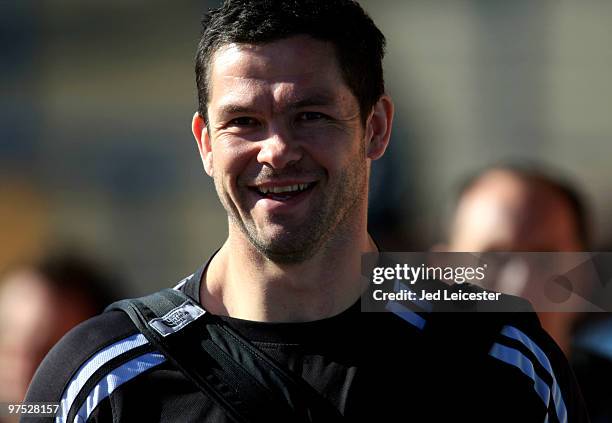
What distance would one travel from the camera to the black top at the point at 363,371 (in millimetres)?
2484

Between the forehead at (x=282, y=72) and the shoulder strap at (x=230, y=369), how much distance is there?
516 millimetres

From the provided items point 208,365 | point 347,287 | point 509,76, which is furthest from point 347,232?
point 509,76

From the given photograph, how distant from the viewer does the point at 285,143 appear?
8.13 ft

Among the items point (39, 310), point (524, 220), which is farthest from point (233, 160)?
point (524, 220)

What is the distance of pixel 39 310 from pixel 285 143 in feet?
5.03

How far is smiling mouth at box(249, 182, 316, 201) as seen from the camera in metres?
2.50

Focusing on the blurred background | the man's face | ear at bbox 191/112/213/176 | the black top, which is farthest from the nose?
the blurred background

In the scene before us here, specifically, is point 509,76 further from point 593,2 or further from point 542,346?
point 542,346

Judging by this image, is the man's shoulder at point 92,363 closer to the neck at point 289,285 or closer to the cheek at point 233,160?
the neck at point 289,285

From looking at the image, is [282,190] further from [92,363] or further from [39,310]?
[39,310]

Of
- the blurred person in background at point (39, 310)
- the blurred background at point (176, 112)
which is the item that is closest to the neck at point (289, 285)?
the blurred person in background at point (39, 310)

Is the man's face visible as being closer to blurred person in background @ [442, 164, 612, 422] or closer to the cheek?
the cheek

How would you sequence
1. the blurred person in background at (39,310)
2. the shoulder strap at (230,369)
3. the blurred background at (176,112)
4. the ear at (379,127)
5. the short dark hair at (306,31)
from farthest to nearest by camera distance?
1. the blurred background at (176,112)
2. the blurred person in background at (39,310)
3. the ear at (379,127)
4. the short dark hair at (306,31)
5. the shoulder strap at (230,369)

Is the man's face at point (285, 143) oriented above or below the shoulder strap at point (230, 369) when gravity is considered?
above
